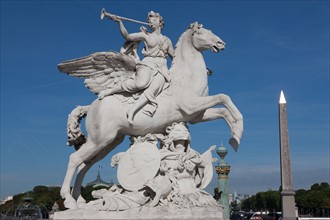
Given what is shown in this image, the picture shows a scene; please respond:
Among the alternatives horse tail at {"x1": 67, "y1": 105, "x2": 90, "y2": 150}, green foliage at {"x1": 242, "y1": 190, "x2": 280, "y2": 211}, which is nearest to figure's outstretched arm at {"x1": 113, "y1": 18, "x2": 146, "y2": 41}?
horse tail at {"x1": 67, "y1": 105, "x2": 90, "y2": 150}

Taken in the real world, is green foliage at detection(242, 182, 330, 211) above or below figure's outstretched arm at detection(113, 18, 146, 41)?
above

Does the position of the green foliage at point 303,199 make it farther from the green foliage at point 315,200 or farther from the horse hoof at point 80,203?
the horse hoof at point 80,203

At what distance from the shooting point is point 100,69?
8.80 metres

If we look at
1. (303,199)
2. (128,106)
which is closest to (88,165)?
(128,106)

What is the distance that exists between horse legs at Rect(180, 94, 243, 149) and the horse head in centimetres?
100

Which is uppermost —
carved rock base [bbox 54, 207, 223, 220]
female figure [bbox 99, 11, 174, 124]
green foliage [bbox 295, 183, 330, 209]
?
green foliage [bbox 295, 183, 330, 209]

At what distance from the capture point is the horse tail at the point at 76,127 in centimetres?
866

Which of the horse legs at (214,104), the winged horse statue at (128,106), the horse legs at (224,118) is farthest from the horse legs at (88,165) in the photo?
the horse legs at (224,118)

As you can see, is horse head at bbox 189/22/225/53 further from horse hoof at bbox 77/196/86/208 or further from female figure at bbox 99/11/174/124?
horse hoof at bbox 77/196/86/208

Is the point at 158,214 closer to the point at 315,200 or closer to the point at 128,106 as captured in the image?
the point at 128,106

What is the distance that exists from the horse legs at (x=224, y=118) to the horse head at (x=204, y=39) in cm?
116

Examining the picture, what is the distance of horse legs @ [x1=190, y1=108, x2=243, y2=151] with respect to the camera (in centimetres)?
818

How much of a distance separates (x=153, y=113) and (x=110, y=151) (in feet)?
4.10

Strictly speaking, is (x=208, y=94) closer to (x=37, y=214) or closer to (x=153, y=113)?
(x=153, y=113)
